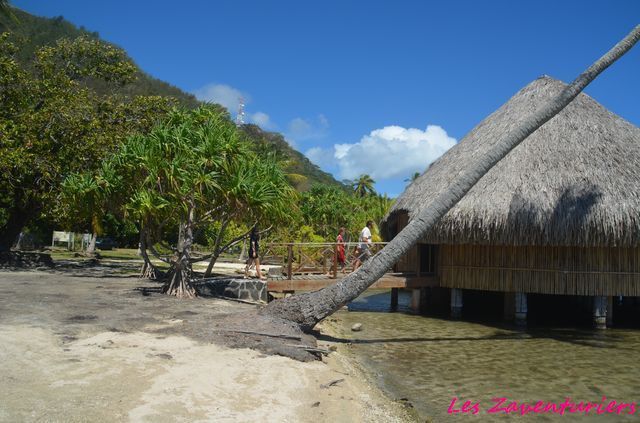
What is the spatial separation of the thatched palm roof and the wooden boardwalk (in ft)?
4.97

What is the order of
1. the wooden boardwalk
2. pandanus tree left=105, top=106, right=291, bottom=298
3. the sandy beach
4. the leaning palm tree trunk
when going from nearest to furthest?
the sandy beach < the leaning palm tree trunk < pandanus tree left=105, top=106, right=291, bottom=298 < the wooden boardwalk

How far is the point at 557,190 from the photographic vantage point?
13352mm

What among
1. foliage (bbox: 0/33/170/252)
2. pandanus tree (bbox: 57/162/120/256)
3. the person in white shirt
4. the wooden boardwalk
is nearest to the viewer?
pandanus tree (bbox: 57/162/120/256)

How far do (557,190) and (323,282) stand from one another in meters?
6.56

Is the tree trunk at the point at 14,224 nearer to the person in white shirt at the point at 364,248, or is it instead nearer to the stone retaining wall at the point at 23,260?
the stone retaining wall at the point at 23,260

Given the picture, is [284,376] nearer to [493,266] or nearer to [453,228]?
[453,228]

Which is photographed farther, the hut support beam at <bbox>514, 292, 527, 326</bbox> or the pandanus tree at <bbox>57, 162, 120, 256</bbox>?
the hut support beam at <bbox>514, 292, 527, 326</bbox>

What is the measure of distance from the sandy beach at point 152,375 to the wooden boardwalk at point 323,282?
4.16 m

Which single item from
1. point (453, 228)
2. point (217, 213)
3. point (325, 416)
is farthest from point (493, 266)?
point (325, 416)

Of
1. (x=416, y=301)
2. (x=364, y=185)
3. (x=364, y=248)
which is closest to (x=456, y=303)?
(x=416, y=301)

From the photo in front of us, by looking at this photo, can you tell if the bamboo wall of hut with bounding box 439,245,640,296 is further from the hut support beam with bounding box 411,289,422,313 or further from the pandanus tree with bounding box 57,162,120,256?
the pandanus tree with bounding box 57,162,120,256

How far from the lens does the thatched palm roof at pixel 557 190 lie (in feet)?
42.0

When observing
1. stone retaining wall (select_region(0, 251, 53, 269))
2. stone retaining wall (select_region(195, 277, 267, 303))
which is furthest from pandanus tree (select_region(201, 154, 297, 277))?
stone retaining wall (select_region(0, 251, 53, 269))

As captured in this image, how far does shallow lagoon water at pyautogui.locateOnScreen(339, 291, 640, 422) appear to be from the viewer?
7660 millimetres
